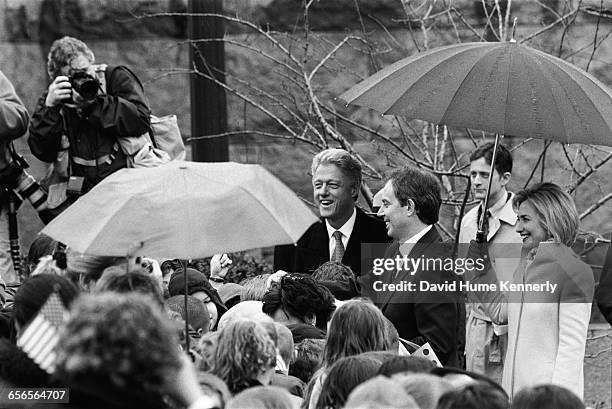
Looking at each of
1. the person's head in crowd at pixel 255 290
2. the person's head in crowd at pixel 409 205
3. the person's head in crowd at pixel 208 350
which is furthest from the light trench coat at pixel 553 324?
the person's head in crowd at pixel 208 350

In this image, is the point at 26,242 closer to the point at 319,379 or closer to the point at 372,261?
the point at 372,261

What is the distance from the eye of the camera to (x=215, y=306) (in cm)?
590

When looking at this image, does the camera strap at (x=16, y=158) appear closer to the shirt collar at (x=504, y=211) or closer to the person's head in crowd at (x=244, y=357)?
the shirt collar at (x=504, y=211)

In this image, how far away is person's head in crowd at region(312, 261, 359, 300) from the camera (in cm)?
569

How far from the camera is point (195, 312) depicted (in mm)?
5285

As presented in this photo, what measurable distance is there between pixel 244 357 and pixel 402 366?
56cm

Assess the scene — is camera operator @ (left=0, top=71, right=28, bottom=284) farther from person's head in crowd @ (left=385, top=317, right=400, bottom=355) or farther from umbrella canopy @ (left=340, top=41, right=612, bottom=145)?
person's head in crowd @ (left=385, top=317, right=400, bottom=355)

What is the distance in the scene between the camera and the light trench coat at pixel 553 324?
5133 mm

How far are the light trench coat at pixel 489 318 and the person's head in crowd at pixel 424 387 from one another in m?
2.47

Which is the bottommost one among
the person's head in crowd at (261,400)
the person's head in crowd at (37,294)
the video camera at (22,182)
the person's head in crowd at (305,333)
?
the person's head in crowd at (305,333)

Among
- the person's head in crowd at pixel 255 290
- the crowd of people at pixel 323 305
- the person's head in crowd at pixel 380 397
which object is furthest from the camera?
the person's head in crowd at pixel 255 290

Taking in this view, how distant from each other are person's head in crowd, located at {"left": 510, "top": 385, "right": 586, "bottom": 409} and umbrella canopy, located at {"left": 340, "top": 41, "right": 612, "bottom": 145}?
1.81 metres

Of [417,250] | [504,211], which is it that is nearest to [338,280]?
[417,250]

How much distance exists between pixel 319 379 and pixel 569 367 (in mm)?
1438
